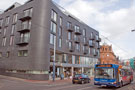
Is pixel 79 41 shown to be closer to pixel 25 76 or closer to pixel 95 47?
pixel 95 47

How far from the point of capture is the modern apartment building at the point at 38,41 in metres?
27.1

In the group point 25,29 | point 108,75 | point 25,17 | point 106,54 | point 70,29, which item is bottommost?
point 108,75

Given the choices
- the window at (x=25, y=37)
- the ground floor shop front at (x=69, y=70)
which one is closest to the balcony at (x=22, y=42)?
the window at (x=25, y=37)

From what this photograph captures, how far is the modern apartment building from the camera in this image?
89.0 feet

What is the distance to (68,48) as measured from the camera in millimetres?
36594

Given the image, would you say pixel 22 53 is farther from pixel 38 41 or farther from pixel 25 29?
pixel 38 41

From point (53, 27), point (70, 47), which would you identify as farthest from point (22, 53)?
point (70, 47)

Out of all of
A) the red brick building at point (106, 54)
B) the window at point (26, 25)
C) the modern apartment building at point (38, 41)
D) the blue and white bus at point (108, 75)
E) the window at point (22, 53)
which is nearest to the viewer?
the blue and white bus at point (108, 75)

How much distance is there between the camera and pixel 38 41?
1068 inches

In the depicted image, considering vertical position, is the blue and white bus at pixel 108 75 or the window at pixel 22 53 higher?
the window at pixel 22 53

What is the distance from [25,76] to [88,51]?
23.9m

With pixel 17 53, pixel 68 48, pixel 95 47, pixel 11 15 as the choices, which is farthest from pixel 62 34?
pixel 95 47

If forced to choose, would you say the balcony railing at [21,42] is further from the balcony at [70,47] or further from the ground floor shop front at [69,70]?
the balcony at [70,47]

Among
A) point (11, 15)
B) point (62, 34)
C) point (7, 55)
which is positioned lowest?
point (7, 55)
